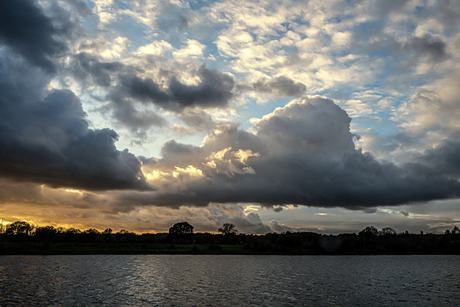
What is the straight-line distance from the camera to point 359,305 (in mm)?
49938

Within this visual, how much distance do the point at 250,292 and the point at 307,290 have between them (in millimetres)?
12142

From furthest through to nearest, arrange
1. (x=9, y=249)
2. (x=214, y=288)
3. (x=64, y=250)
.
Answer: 1. (x=64, y=250)
2. (x=9, y=249)
3. (x=214, y=288)

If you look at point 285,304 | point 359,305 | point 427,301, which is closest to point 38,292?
point 285,304

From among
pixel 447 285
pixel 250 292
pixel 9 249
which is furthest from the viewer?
pixel 9 249

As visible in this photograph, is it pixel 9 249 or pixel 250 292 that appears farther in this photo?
pixel 9 249

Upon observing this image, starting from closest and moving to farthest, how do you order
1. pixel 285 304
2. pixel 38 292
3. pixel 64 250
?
1. pixel 285 304
2. pixel 38 292
3. pixel 64 250

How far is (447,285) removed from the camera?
7531 cm

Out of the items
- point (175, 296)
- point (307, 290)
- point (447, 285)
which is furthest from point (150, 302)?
point (447, 285)

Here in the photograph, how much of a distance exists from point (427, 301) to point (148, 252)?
163 metres

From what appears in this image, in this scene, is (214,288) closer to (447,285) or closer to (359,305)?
(359,305)

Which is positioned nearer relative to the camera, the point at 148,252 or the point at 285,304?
the point at 285,304

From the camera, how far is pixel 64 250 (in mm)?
179250

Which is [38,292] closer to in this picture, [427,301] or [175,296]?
[175,296]

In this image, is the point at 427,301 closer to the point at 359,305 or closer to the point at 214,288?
the point at 359,305
